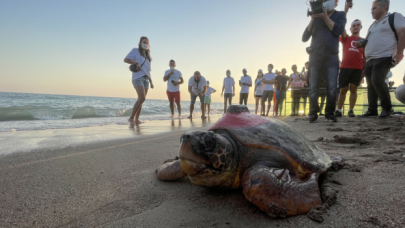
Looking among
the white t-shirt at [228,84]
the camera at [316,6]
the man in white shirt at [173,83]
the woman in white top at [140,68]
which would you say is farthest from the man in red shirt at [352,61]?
the white t-shirt at [228,84]

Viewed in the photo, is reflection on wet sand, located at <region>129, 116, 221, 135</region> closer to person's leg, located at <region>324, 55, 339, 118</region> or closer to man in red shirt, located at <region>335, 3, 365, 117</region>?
person's leg, located at <region>324, 55, 339, 118</region>

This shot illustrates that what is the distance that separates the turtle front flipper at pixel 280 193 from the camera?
3.68 feet

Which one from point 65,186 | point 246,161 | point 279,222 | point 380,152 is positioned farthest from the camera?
point 380,152

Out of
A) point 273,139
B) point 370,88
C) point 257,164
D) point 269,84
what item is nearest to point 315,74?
point 370,88

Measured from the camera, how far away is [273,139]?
1.47m

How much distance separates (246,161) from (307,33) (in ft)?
13.1

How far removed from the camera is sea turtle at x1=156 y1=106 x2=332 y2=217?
1152 mm

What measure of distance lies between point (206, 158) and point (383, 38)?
196 inches

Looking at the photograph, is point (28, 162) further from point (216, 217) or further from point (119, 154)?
point (216, 217)

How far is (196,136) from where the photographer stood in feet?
4.12

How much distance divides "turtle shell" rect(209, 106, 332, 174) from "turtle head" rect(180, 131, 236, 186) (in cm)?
23

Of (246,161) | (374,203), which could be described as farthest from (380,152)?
(246,161)

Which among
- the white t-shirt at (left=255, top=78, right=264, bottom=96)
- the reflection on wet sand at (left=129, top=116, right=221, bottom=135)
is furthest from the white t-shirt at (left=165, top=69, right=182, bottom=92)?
the white t-shirt at (left=255, top=78, right=264, bottom=96)

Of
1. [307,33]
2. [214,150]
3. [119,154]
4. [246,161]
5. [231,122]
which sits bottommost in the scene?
[119,154]
